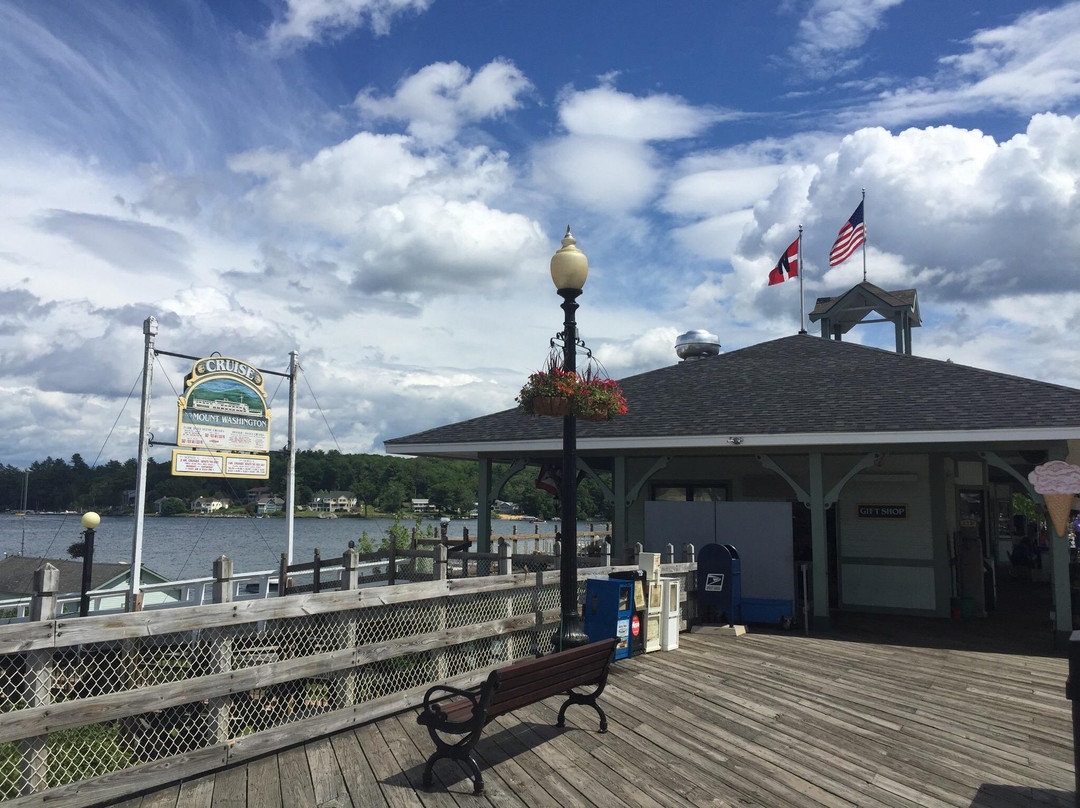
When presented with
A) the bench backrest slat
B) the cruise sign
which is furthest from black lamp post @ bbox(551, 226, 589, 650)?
the cruise sign

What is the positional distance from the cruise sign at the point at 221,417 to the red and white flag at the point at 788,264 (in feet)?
42.0

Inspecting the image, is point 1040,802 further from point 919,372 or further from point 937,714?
point 919,372

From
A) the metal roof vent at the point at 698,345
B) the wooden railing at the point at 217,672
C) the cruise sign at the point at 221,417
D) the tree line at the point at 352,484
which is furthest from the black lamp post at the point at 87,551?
the tree line at the point at 352,484

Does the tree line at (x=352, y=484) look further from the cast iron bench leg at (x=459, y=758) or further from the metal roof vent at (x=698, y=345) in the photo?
the cast iron bench leg at (x=459, y=758)

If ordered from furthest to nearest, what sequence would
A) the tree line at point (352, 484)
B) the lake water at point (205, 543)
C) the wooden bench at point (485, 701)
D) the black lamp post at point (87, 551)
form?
the tree line at point (352, 484) → the lake water at point (205, 543) → the black lamp post at point (87, 551) → the wooden bench at point (485, 701)

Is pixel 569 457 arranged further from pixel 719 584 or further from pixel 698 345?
pixel 698 345

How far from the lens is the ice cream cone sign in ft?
35.1

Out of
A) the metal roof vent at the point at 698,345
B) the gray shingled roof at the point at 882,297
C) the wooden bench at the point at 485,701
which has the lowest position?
the wooden bench at the point at 485,701

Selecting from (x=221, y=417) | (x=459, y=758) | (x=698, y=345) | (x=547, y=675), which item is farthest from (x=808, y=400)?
(x=221, y=417)

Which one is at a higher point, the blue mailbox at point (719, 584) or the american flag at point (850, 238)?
the american flag at point (850, 238)

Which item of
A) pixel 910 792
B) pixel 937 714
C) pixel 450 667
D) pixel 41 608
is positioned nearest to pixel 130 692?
pixel 41 608

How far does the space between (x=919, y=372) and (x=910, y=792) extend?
10.9 meters

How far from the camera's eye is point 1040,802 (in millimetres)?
5211

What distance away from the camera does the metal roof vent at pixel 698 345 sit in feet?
65.1
